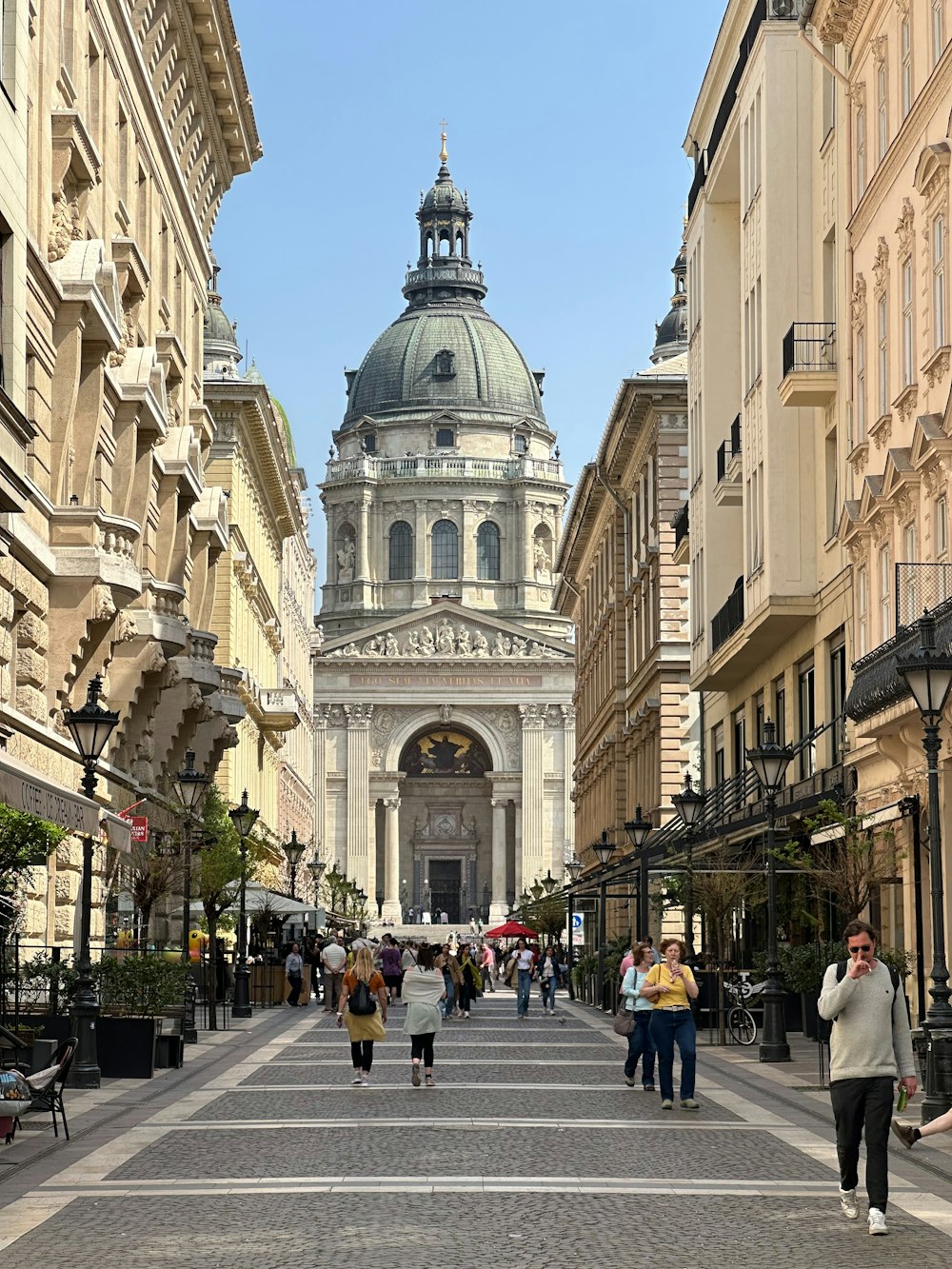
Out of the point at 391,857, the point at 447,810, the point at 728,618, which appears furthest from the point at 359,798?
the point at 728,618

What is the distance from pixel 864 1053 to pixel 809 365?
2136 centimetres

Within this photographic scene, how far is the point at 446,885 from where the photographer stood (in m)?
141

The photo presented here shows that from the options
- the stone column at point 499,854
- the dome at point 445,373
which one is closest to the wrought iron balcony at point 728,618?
the stone column at point 499,854

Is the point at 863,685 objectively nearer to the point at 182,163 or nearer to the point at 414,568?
the point at 182,163

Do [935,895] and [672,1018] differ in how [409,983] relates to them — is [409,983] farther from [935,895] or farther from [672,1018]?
[935,895]

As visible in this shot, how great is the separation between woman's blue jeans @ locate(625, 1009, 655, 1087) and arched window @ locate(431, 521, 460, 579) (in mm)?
125548

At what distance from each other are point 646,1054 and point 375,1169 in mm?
7623

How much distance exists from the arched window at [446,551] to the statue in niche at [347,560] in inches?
215

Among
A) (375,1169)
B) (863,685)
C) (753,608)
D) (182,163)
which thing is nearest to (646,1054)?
(863,685)

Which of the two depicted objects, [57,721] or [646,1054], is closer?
[646,1054]

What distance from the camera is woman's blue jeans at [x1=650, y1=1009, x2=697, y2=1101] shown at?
1977 centimetres

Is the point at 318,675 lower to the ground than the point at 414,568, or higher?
lower

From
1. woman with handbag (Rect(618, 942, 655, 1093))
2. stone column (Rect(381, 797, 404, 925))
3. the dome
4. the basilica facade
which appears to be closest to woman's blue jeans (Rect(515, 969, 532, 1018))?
woman with handbag (Rect(618, 942, 655, 1093))

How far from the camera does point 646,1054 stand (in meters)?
21.9
